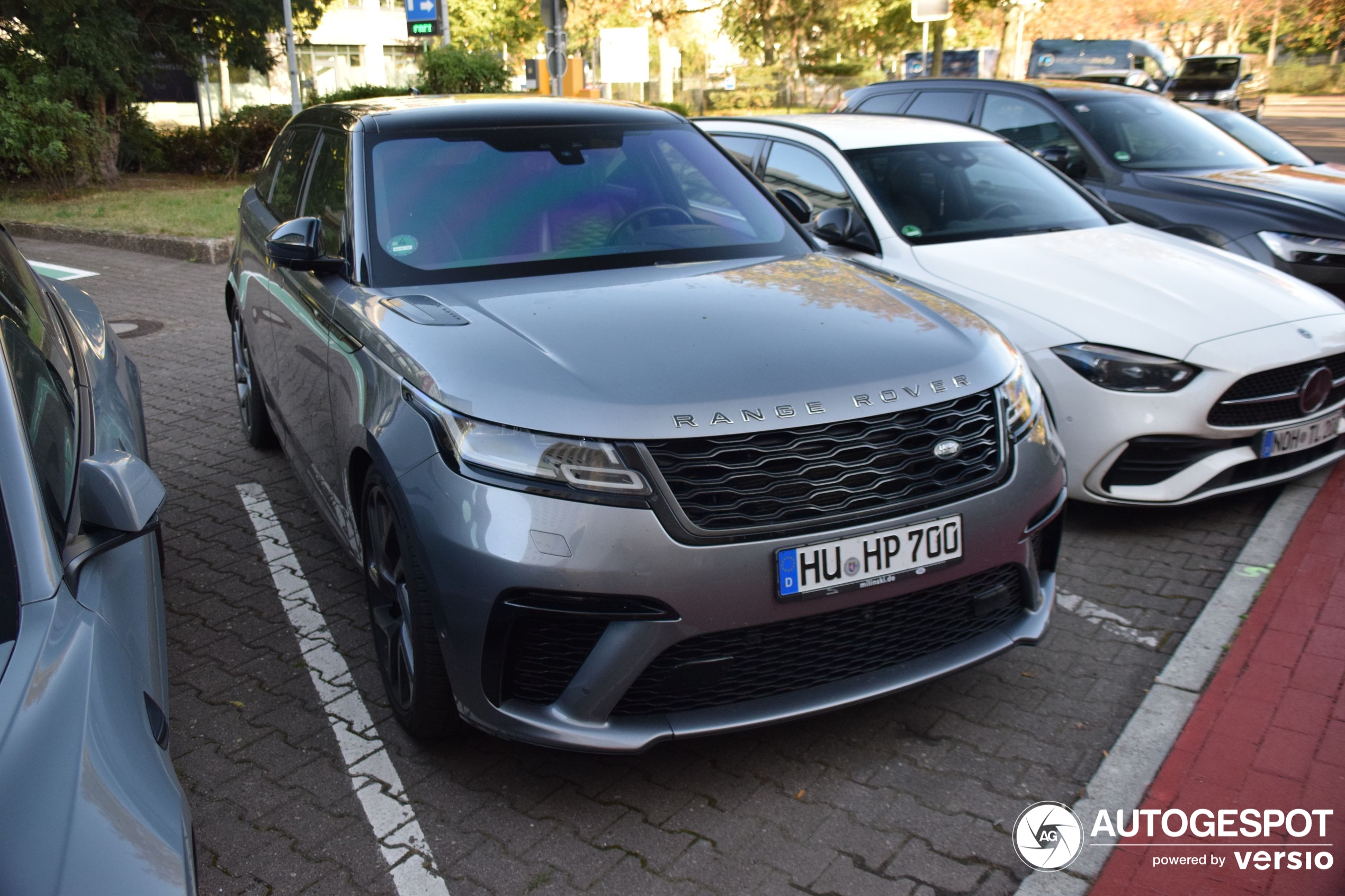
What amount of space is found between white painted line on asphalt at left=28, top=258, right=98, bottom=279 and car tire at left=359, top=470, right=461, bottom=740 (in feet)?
31.9

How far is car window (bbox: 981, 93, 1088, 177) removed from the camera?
793 centimetres

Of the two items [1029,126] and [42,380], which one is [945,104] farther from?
[42,380]

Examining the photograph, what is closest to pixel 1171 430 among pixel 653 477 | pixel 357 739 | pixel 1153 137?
pixel 653 477

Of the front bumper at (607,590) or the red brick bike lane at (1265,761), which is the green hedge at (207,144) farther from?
the red brick bike lane at (1265,761)

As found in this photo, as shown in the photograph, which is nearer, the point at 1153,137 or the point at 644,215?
the point at 644,215

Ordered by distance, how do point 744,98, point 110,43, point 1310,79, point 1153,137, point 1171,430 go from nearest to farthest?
point 1171,430 → point 1153,137 → point 110,43 → point 744,98 → point 1310,79

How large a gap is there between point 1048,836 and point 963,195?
3965mm

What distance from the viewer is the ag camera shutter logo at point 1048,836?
2.80m

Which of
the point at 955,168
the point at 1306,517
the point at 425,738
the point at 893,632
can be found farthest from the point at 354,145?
the point at 1306,517

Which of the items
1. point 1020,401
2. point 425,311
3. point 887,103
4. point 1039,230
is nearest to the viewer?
point 1020,401

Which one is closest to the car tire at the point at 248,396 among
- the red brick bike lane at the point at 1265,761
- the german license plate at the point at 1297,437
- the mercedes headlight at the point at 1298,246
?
the red brick bike lane at the point at 1265,761

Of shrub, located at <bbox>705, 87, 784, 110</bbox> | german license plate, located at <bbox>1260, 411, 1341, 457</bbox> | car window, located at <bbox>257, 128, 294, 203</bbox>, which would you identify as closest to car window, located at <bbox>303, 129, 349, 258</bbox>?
car window, located at <bbox>257, 128, 294, 203</bbox>

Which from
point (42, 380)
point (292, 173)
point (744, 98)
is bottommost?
point (42, 380)

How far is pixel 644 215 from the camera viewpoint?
13.5 feet
